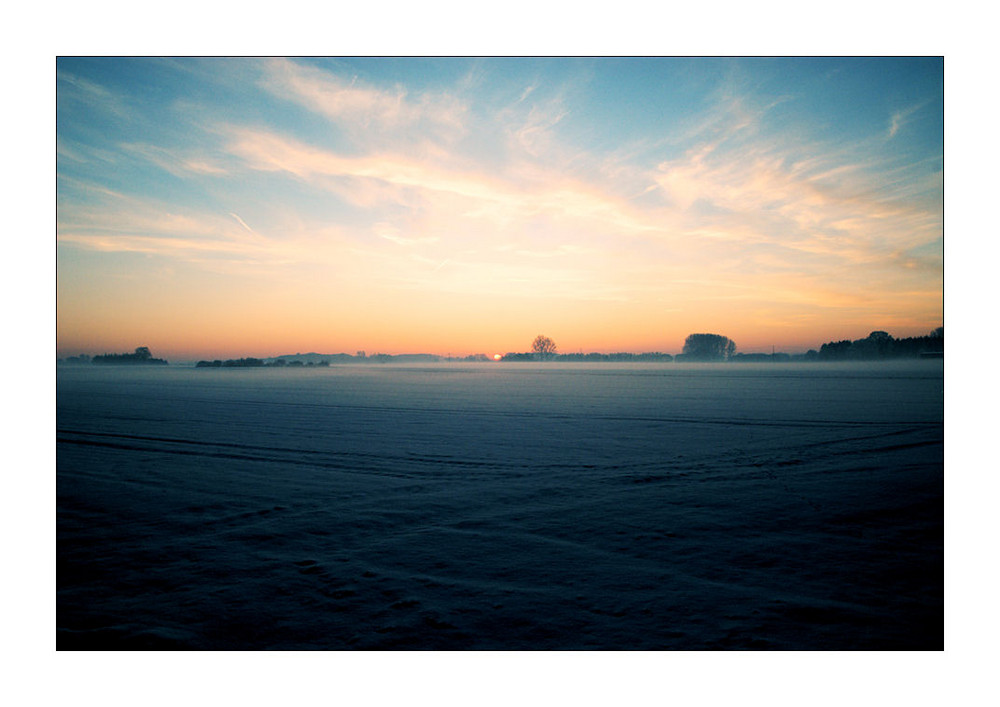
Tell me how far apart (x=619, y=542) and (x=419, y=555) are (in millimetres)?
2239

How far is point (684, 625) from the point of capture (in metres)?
4.17

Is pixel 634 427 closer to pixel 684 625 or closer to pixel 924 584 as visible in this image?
pixel 924 584

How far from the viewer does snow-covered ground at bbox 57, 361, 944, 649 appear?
4.18 meters

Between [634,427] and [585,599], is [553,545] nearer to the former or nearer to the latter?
[585,599]

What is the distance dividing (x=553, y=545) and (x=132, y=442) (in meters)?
12.8

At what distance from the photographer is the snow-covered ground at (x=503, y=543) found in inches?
164

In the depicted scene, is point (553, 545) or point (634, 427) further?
point (634, 427)

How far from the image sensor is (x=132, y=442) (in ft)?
45.4

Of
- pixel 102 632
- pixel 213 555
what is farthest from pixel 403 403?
pixel 102 632

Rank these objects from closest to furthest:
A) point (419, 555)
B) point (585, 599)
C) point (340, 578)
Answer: point (585, 599) → point (340, 578) → point (419, 555)

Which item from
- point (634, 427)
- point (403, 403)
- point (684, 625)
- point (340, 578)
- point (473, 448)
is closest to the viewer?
point (684, 625)

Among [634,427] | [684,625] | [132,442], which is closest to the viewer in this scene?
[684,625]

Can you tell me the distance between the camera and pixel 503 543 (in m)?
6.02

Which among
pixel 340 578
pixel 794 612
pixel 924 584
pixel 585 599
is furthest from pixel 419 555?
pixel 924 584
